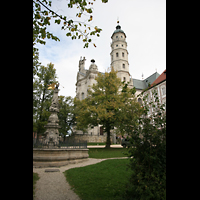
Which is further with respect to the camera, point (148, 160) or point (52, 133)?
point (52, 133)

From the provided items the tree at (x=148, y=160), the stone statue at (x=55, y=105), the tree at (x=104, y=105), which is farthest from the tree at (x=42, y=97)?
the tree at (x=148, y=160)

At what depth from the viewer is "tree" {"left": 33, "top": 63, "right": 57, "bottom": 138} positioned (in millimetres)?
22866

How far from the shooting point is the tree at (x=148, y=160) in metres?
3.50

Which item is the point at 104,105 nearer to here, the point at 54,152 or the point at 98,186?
the point at 54,152

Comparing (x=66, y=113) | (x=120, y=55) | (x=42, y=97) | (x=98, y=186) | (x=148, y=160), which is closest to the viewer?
(x=148, y=160)

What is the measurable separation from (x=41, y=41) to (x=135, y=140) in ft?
17.6

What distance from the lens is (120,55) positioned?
45062 mm

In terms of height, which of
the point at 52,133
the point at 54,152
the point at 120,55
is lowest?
the point at 54,152

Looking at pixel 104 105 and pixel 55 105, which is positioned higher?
pixel 104 105

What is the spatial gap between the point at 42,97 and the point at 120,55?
27.8m

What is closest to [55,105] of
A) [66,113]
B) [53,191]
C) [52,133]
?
[52,133]

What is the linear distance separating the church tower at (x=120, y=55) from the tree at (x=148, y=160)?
40.8 metres
